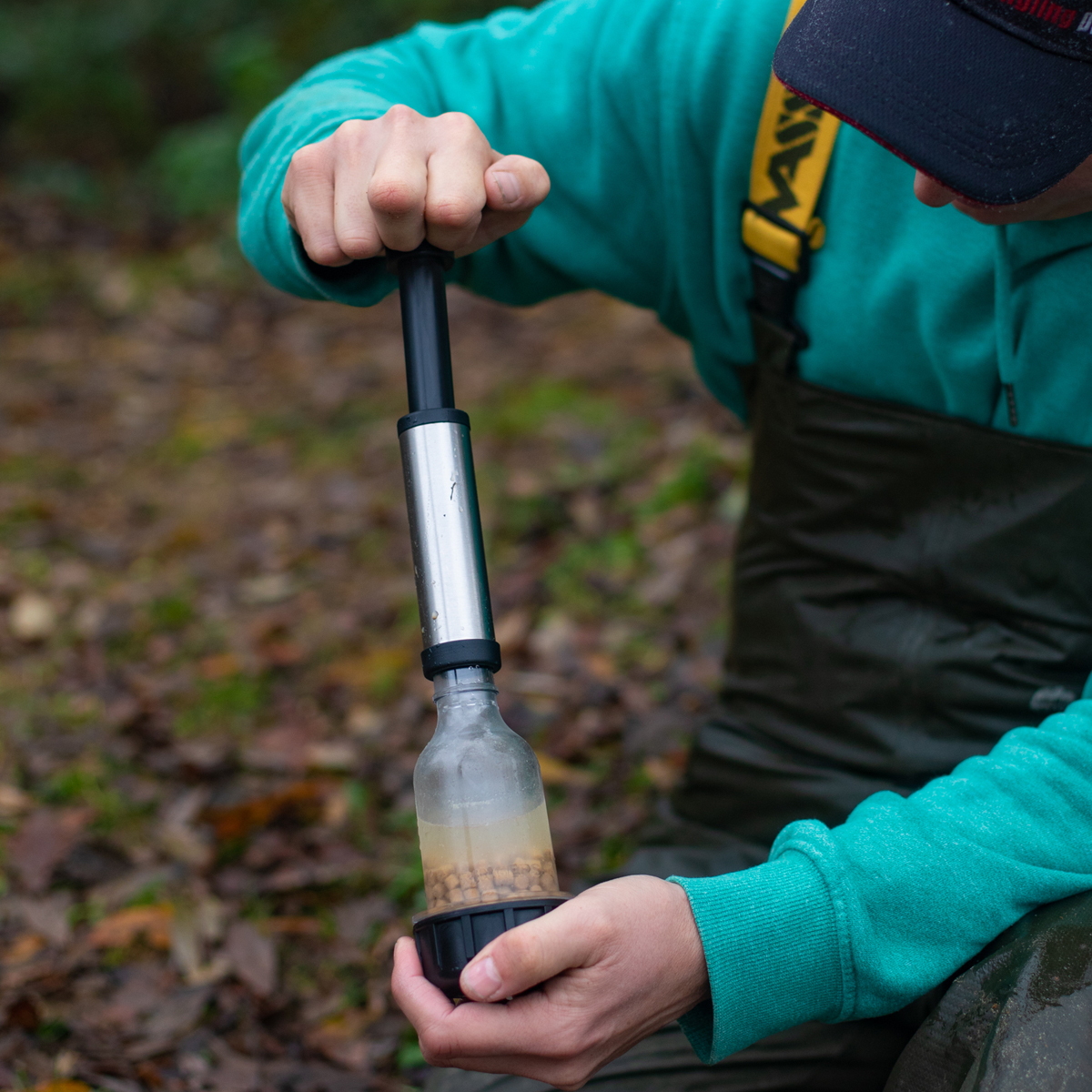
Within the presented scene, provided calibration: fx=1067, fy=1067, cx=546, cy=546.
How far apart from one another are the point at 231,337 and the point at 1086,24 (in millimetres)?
5922

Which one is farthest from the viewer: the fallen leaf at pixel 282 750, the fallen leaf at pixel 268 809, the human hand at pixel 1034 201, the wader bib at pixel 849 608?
the fallen leaf at pixel 282 750

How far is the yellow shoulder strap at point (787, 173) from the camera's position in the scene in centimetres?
184

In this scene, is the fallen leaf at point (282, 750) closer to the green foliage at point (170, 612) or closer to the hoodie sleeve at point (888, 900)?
the green foliage at point (170, 612)

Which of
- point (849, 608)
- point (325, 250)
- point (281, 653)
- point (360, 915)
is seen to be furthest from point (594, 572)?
point (325, 250)

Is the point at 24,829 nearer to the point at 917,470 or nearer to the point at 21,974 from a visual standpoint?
the point at 21,974

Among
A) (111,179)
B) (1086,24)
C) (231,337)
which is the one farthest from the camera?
(111,179)

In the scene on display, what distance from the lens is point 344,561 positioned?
4.31 meters

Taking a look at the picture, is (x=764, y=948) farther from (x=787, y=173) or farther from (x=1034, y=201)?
(x=787, y=173)

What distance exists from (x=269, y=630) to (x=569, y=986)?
8.98ft

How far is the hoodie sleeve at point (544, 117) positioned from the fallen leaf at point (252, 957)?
1.57m

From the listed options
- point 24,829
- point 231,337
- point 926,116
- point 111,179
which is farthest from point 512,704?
point 111,179

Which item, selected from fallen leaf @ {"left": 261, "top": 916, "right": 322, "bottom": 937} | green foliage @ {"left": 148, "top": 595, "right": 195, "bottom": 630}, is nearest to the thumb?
fallen leaf @ {"left": 261, "top": 916, "right": 322, "bottom": 937}

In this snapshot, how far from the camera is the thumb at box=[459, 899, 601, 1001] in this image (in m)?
1.24

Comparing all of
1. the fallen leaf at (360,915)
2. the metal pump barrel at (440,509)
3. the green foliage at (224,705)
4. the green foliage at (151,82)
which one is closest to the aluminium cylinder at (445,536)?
the metal pump barrel at (440,509)
